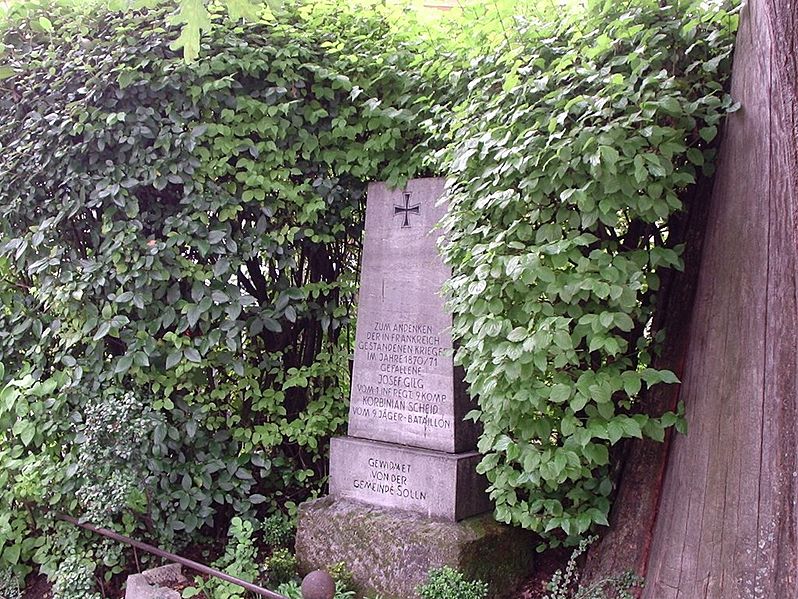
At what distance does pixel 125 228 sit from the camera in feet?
15.1

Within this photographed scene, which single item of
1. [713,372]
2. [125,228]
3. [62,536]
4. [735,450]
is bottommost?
[62,536]

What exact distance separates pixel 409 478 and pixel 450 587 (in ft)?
2.11

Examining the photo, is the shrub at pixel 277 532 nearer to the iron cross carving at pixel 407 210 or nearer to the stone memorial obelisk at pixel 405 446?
the stone memorial obelisk at pixel 405 446

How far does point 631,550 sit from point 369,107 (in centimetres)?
280

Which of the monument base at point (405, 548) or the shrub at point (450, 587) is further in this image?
the monument base at point (405, 548)

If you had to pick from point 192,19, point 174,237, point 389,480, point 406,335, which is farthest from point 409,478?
point 192,19

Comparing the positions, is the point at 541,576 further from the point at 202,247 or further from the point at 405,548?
the point at 202,247

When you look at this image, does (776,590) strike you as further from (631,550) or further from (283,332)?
(283,332)

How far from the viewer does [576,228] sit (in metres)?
3.25

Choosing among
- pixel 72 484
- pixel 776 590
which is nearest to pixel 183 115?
pixel 72 484

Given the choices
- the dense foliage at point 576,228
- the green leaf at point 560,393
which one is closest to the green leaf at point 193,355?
the dense foliage at point 576,228

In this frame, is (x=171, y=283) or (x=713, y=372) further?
(x=171, y=283)

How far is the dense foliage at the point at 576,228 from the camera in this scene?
3.10 metres

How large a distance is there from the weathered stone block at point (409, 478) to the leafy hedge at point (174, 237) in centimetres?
39
